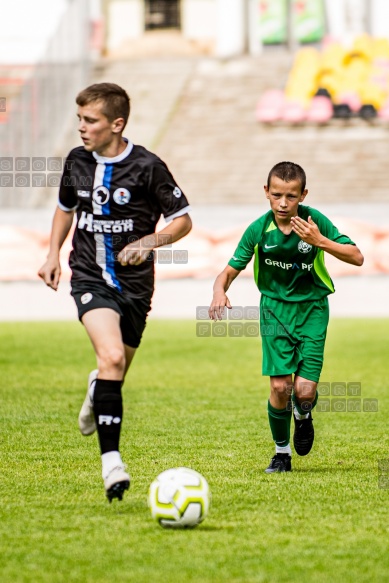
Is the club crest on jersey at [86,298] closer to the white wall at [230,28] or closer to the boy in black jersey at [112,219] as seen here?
the boy in black jersey at [112,219]

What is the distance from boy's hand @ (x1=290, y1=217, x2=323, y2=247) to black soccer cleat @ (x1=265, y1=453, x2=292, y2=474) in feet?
4.39

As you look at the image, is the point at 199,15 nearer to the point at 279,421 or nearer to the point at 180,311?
the point at 180,311

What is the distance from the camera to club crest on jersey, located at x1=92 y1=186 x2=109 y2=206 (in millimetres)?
5695

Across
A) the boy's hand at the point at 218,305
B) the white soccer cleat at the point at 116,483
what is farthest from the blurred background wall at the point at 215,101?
the white soccer cleat at the point at 116,483

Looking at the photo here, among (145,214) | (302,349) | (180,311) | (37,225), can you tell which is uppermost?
(145,214)

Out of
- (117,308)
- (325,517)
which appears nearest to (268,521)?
(325,517)

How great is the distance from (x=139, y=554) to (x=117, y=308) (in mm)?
1526

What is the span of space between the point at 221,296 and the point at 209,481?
3.24 feet

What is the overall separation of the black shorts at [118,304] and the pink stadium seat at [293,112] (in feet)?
80.9

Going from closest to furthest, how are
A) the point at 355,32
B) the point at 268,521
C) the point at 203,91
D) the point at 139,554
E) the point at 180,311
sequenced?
the point at 139,554 → the point at 268,521 → the point at 180,311 → the point at 203,91 → the point at 355,32

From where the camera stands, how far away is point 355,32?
112ft

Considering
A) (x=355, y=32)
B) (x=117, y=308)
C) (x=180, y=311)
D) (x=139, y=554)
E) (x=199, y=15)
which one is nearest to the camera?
(x=139, y=554)

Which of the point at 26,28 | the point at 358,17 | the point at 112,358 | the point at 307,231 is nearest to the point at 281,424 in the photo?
the point at 307,231

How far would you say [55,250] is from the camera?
584 cm
